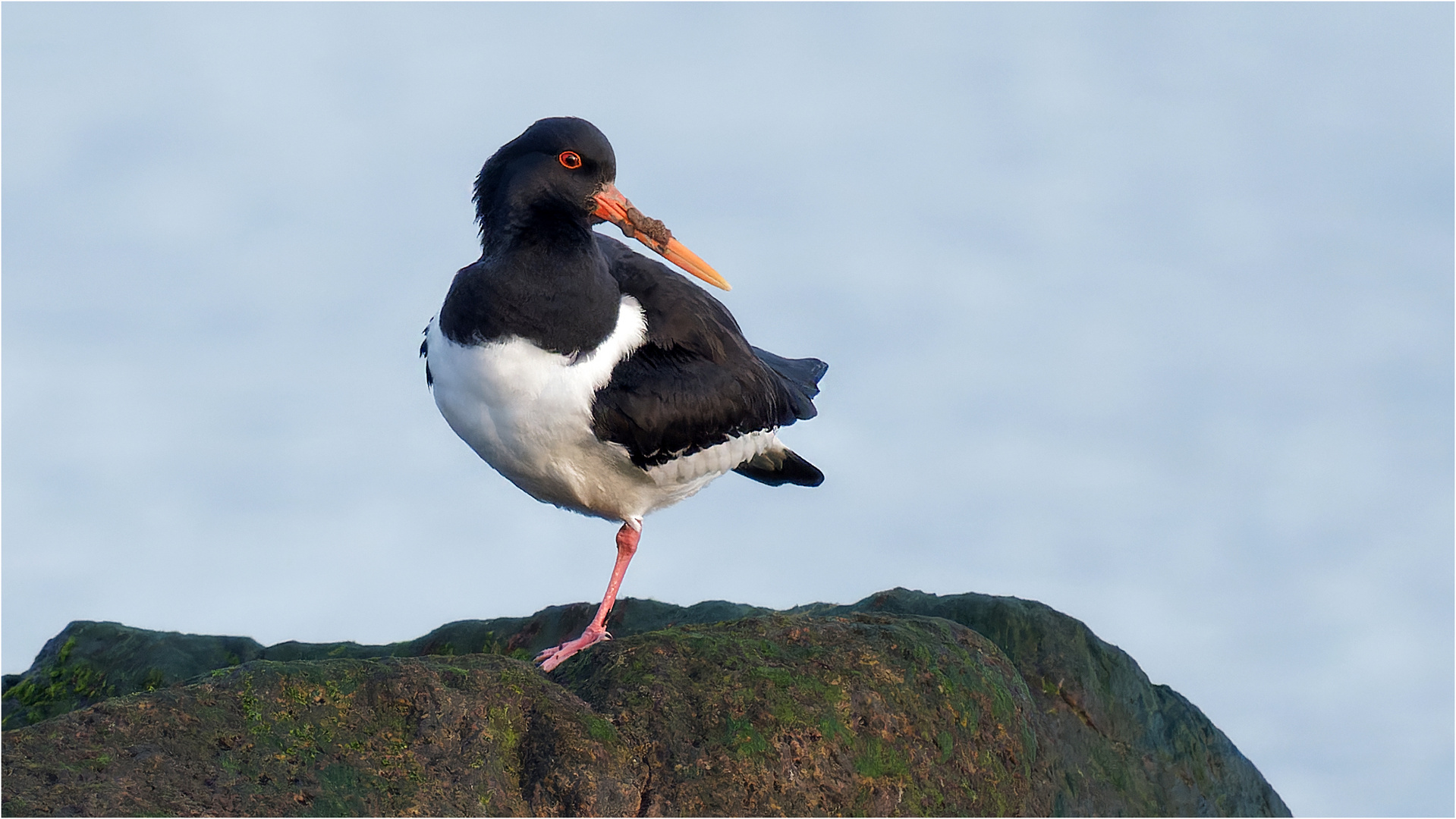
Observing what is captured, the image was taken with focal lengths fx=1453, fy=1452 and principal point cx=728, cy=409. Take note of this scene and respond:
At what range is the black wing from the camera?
7930mm

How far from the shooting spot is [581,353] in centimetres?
779

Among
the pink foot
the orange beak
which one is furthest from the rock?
the orange beak

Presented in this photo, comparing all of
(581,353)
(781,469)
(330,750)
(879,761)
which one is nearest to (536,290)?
(581,353)

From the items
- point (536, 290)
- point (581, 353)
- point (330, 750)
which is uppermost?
point (536, 290)

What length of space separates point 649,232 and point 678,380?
864 mm

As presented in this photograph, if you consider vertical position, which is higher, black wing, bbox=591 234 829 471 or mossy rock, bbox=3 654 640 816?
black wing, bbox=591 234 829 471

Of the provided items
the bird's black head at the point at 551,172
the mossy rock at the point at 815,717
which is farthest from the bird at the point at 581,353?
the mossy rock at the point at 815,717

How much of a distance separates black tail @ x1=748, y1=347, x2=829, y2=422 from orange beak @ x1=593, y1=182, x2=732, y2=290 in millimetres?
1178

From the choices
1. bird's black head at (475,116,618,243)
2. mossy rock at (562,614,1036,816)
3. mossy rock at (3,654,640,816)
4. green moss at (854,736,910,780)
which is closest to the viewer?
mossy rock at (3,654,640,816)

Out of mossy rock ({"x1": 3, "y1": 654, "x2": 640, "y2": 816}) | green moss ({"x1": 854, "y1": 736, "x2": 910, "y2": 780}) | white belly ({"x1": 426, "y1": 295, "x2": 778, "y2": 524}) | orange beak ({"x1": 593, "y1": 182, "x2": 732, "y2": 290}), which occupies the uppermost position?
orange beak ({"x1": 593, "y1": 182, "x2": 732, "y2": 290})

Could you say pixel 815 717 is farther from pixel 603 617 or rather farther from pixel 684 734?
pixel 603 617

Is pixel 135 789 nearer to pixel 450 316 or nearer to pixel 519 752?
pixel 519 752

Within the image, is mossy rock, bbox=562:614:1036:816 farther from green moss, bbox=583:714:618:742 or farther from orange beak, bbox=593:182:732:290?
orange beak, bbox=593:182:732:290

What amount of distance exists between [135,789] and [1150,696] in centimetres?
564
